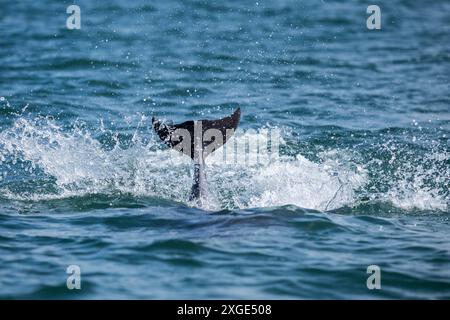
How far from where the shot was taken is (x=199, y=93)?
16.2 m

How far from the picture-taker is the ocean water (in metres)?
8.10

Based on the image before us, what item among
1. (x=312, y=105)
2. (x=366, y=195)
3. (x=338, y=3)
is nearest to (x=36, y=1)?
(x=338, y=3)

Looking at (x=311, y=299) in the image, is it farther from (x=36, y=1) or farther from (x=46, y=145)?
(x=36, y=1)

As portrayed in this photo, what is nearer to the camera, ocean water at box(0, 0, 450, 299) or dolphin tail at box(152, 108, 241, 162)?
ocean water at box(0, 0, 450, 299)

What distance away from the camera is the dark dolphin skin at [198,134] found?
1088 centimetres

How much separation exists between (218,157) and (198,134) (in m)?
2.13

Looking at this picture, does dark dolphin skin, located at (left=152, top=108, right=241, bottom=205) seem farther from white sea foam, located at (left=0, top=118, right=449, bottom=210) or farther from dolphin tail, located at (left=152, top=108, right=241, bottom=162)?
white sea foam, located at (left=0, top=118, right=449, bottom=210)

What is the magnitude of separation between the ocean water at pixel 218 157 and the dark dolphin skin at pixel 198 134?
58 centimetres

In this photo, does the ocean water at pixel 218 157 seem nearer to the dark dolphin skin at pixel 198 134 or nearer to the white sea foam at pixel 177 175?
the white sea foam at pixel 177 175

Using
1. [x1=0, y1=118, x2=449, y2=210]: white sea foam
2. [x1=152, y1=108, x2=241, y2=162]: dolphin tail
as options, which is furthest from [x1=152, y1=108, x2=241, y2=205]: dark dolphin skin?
[x1=0, y1=118, x2=449, y2=210]: white sea foam

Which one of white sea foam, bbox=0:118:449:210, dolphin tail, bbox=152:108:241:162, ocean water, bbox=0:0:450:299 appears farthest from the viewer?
dolphin tail, bbox=152:108:241:162

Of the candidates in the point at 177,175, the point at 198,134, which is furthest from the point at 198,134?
the point at 177,175

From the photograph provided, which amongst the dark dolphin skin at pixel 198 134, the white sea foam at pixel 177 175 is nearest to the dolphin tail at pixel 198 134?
the dark dolphin skin at pixel 198 134

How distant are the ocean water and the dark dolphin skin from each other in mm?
584
